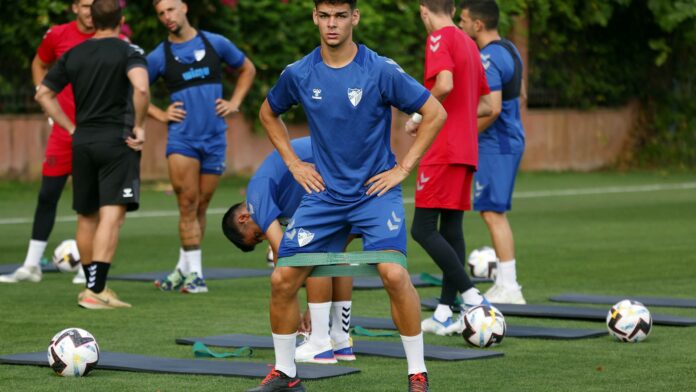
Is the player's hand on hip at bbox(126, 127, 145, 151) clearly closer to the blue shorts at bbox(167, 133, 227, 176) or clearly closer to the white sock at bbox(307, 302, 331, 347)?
the blue shorts at bbox(167, 133, 227, 176)

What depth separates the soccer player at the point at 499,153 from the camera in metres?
11.2

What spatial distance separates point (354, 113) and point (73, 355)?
2002mm

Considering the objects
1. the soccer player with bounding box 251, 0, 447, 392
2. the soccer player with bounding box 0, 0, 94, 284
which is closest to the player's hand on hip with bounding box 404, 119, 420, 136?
the soccer player with bounding box 251, 0, 447, 392

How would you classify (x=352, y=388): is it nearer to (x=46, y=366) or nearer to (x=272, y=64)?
(x=46, y=366)

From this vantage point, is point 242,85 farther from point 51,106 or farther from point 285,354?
point 285,354

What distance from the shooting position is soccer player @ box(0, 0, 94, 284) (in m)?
12.6

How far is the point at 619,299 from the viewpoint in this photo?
1133cm

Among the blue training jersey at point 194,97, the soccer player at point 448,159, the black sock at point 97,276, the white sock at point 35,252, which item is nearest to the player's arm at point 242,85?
the blue training jersey at point 194,97

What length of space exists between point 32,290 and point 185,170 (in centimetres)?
156

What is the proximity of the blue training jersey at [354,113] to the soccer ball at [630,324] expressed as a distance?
242 cm

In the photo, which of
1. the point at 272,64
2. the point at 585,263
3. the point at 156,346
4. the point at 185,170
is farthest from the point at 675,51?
the point at 156,346

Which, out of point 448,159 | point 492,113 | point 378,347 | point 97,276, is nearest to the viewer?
point 378,347

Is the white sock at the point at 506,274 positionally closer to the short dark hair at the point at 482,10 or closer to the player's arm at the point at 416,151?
the short dark hair at the point at 482,10

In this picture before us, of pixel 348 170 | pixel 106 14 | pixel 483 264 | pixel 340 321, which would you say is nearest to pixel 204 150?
pixel 106 14
